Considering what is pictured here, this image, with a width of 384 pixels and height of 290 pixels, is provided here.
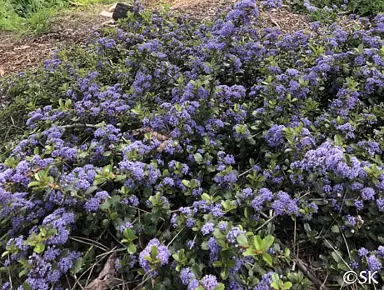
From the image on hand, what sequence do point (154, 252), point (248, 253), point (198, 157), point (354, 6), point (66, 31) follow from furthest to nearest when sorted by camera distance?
point (66, 31), point (354, 6), point (198, 157), point (154, 252), point (248, 253)

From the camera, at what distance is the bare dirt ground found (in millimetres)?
4230

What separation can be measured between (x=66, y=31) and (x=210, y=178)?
11.6 ft

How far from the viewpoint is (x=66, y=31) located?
4840 mm

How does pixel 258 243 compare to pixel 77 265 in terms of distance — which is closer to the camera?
pixel 258 243

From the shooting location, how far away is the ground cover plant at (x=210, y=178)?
1718 mm

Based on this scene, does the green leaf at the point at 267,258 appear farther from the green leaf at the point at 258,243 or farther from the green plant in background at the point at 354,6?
the green plant in background at the point at 354,6

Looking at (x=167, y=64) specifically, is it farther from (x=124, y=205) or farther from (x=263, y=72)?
(x=124, y=205)

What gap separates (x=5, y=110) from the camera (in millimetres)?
3117

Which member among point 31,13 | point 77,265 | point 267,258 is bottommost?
point 31,13

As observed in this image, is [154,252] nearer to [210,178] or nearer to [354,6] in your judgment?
[210,178]

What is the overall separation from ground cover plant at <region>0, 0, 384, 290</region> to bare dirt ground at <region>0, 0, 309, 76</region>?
1.57 m

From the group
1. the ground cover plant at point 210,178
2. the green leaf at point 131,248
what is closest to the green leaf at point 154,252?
the ground cover plant at point 210,178

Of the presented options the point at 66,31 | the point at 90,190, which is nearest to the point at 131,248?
the point at 90,190

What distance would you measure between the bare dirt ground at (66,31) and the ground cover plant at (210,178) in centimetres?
157
